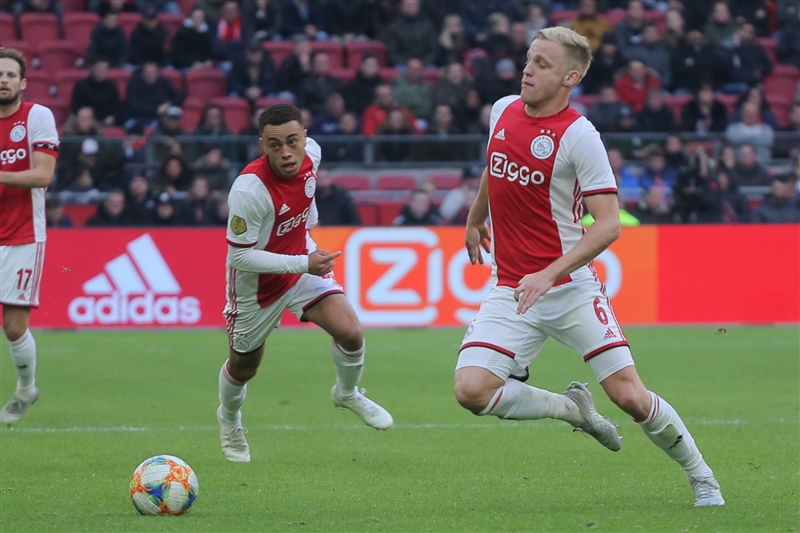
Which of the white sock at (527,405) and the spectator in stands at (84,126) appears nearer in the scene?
the white sock at (527,405)

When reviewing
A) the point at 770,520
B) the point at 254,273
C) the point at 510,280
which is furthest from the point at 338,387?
the point at 770,520

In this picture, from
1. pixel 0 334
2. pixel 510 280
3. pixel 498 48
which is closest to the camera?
pixel 510 280

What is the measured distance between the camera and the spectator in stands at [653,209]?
1590cm

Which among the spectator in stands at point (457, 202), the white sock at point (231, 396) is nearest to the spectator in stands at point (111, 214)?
the spectator in stands at point (457, 202)

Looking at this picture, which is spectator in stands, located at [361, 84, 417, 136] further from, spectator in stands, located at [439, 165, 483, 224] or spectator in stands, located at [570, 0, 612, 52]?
spectator in stands, located at [570, 0, 612, 52]

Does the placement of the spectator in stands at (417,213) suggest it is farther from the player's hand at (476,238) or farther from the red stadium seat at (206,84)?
the player's hand at (476,238)

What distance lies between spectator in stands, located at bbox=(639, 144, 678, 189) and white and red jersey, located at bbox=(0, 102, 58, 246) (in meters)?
10.2

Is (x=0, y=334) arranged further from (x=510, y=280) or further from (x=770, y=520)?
(x=770, y=520)

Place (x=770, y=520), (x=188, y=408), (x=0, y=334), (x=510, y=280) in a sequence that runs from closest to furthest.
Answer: (x=770, y=520) < (x=510, y=280) < (x=188, y=408) < (x=0, y=334)

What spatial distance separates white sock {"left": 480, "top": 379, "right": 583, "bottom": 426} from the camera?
228 inches

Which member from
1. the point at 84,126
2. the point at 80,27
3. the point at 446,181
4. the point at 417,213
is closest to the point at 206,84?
the point at 80,27

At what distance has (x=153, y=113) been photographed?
18891mm

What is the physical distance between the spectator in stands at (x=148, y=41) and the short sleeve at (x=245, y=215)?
1393 cm

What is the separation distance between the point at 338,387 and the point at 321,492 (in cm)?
136
